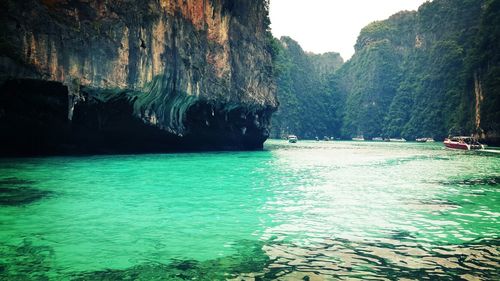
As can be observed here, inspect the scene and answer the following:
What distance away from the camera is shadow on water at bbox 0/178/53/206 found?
8.39 m

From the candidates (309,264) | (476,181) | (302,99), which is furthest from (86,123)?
(302,99)

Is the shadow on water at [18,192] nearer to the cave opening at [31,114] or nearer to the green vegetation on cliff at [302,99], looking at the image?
the cave opening at [31,114]

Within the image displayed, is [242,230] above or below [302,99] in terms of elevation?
below

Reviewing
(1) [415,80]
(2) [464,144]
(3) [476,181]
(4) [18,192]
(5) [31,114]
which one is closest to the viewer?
(4) [18,192]

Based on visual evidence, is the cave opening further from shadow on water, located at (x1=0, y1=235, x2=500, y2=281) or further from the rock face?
shadow on water, located at (x1=0, y1=235, x2=500, y2=281)

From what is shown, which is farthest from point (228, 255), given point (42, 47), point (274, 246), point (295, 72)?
point (295, 72)

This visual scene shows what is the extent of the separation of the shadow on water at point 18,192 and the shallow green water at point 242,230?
2cm

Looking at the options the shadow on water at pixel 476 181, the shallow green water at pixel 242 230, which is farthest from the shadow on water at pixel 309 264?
the shadow on water at pixel 476 181

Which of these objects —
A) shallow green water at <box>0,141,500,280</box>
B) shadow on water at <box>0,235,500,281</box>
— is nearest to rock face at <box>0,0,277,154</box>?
shallow green water at <box>0,141,500,280</box>

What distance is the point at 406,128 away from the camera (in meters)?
88.8

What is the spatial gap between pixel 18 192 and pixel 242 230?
627 cm

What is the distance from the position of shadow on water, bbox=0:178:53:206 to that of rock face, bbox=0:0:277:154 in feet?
21.1

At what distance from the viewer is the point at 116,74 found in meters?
19.0

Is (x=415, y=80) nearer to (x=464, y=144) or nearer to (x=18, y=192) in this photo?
(x=464, y=144)
